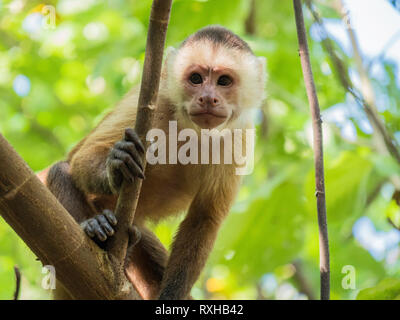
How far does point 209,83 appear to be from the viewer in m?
5.94

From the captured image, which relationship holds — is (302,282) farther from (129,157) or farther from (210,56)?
(129,157)

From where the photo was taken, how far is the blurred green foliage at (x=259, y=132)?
23.9ft

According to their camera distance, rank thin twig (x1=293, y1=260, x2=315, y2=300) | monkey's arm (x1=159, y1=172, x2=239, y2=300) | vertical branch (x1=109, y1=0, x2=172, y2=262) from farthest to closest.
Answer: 1. thin twig (x1=293, y1=260, x2=315, y2=300)
2. monkey's arm (x1=159, y1=172, x2=239, y2=300)
3. vertical branch (x1=109, y1=0, x2=172, y2=262)

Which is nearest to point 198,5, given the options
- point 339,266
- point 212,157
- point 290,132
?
point 212,157

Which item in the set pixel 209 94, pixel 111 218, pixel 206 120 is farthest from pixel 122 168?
pixel 209 94

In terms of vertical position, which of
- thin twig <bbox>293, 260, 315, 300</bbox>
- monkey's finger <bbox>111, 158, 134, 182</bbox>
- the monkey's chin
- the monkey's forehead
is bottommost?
thin twig <bbox>293, 260, 315, 300</bbox>

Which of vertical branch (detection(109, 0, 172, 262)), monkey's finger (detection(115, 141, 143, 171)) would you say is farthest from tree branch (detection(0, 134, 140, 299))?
monkey's finger (detection(115, 141, 143, 171))

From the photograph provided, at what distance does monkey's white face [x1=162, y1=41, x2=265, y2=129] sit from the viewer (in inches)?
225

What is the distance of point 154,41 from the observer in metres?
3.95

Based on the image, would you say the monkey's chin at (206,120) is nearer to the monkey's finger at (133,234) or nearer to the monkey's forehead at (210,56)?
the monkey's forehead at (210,56)

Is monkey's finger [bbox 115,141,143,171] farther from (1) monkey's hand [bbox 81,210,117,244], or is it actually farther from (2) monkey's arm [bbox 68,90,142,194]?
(1) monkey's hand [bbox 81,210,117,244]

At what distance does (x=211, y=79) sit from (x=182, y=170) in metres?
1.16
